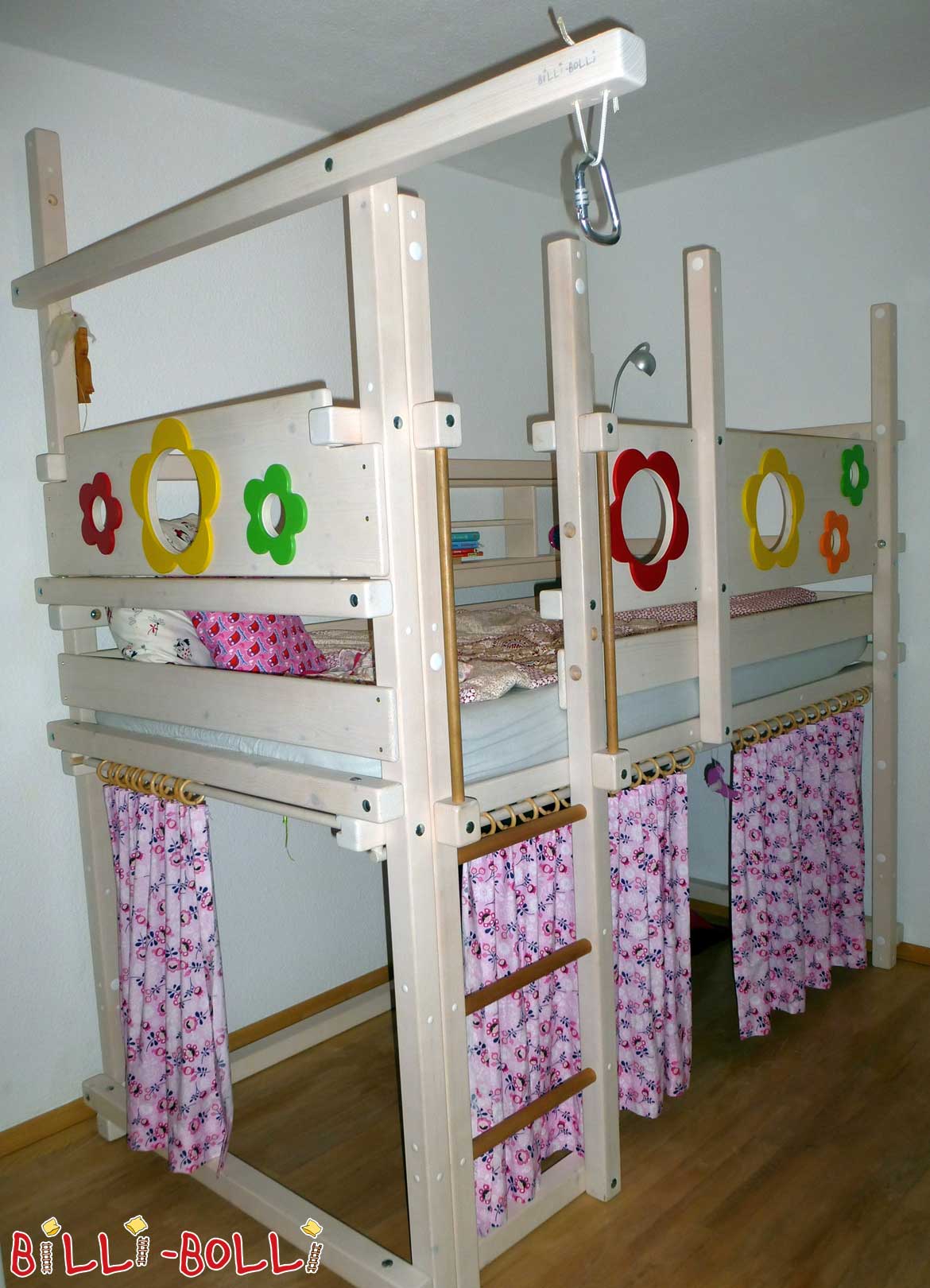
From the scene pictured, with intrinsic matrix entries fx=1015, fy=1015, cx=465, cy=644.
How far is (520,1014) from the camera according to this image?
6.29 ft

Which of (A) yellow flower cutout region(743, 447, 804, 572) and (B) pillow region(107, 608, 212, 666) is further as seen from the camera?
(A) yellow flower cutout region(743, 447, 804, 572)

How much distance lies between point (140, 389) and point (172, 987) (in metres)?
1.41

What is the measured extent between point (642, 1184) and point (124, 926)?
1.20 meters

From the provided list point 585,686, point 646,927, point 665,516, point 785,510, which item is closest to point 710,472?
point 665,516

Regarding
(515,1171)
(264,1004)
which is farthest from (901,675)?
(264,1004)

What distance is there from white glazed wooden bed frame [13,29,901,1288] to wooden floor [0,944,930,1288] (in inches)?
4.3

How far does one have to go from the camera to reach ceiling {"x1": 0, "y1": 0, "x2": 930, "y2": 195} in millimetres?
2182

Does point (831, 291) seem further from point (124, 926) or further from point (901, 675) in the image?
point (124, 926)

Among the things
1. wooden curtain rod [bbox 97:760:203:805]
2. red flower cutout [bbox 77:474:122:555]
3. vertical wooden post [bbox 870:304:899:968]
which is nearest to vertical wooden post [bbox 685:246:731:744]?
vertical wooden post [bbox 870:304:899:968]

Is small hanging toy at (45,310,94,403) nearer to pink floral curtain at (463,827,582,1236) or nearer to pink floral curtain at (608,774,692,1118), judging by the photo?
pink floral curtain at (463,827,582,1236)

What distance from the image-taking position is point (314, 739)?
1.67 metres

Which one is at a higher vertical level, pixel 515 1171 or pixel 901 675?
pixel 901 675

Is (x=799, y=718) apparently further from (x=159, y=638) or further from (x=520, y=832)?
(x=159, y=638)

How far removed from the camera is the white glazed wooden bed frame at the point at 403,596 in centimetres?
148
